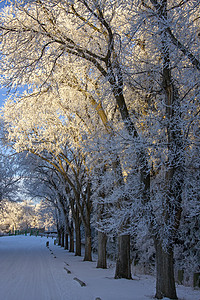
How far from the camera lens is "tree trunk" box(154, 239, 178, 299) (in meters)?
6.31

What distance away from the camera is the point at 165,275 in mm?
A: 6359

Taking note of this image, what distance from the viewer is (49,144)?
1455 cm

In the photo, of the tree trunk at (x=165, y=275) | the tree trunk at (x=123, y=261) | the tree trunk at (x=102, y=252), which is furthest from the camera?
the tree trunk at (x=102, y=252)

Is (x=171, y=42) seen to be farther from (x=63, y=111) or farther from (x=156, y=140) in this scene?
(x=63, y=111)

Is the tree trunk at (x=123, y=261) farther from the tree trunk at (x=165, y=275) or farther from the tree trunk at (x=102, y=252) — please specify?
the tree trunk at (x=102, y=252)

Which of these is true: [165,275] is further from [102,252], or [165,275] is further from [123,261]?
[102,252]

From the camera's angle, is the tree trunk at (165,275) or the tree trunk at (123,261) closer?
the tree trunk at (165,275)

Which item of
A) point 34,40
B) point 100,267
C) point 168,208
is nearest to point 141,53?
point 34,40

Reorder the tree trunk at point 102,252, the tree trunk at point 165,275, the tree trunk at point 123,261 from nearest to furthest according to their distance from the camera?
the tree trunk at point 165,275, the tree trunk at point 123,261, the tree trunk at point 102,252

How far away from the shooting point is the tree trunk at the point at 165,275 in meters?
6.31

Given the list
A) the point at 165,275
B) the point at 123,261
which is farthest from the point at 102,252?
the point at 165,275

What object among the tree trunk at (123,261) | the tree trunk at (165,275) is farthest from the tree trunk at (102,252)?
the tree trunk at (165,275)

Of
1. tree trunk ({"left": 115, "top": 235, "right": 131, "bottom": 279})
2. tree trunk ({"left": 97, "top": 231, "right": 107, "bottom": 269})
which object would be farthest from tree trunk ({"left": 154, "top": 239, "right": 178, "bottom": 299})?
tree trunk ({"left": 97, "top": 231, "right": 107, "bottom": 269})

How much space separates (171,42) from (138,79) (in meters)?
3.60
